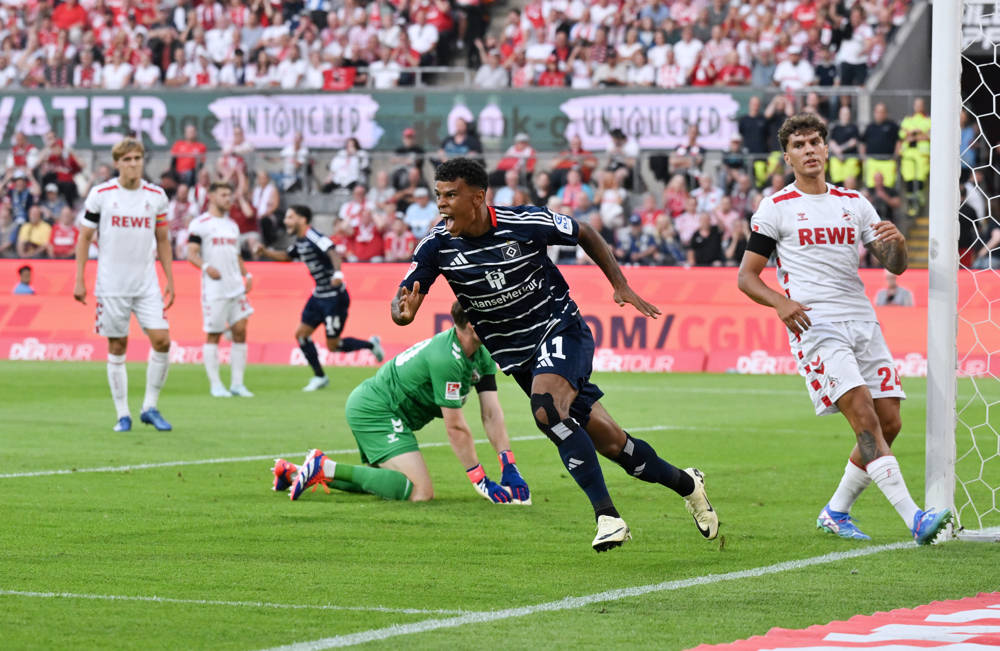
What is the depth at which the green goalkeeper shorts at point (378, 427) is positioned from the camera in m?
9.64

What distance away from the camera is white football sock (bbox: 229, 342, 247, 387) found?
18.3 m

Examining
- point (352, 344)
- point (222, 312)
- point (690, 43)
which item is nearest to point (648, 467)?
point (222, 312)

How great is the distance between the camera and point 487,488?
9.57 meters

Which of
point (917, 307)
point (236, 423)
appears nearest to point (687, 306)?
point (917, 307)

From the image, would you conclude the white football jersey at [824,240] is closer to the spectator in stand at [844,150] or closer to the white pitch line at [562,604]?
the white pitch line at [562,604]

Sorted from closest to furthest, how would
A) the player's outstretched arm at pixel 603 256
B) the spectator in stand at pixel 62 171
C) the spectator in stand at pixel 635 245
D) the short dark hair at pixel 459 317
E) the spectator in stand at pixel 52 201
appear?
the player's outstretched arm at pixel 603 256
the short dark hair at pixel 459 317
the spectator in stand at pixel 635 245
the spectator in stand at pixel 52 201
the spectator in stand at pixel 62 171

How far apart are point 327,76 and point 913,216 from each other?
11.4 meters

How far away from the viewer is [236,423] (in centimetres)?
1473

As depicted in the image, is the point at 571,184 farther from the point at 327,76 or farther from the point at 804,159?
the point at 804,159

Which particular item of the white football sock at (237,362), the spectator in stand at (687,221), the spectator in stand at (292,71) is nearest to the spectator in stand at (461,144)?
the spectator in stand at (687,221)

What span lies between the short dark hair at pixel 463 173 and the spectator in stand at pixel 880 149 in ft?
55.1

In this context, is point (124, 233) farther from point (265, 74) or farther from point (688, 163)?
point (265, 74)

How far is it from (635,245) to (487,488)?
1492 cm

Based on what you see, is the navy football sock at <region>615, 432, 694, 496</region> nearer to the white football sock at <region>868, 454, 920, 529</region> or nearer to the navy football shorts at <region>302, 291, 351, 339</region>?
the white football sock at <region>868, 454, 920, 529</region>
